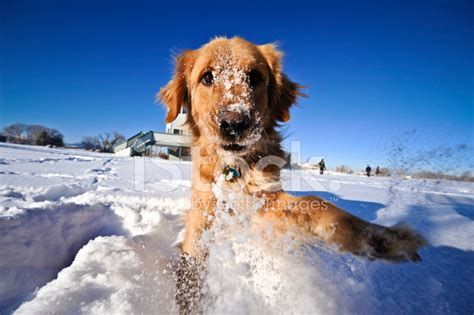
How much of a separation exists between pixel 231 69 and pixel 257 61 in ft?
1.62

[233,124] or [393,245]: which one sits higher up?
[233,124]

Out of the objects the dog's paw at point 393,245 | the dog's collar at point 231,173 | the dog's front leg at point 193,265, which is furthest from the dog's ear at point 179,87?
the dog's paw at point 393,245

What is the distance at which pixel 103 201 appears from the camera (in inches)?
141

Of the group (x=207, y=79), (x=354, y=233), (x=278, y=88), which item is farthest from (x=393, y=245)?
(x=278, y=88)

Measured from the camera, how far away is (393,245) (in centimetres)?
140

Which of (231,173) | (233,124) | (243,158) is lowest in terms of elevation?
(231,173)

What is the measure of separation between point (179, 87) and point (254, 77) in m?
1.14

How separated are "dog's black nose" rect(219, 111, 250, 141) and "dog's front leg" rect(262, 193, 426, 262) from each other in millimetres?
755

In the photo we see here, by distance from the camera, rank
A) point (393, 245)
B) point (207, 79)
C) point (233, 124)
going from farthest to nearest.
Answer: point (207, 79) < point (233, 124) < point (393, 245)

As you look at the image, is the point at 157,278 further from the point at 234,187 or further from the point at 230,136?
the point at 230,136

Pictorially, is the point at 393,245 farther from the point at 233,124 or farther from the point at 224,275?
the point at 233,124

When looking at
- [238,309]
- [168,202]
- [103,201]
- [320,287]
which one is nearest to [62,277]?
[238,309]

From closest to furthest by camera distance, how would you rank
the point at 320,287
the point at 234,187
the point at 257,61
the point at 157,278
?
the point at 320,287 → the point at 157,278 → the point at 234,187 → the point at 257,61

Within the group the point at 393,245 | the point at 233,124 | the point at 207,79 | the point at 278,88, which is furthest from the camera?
the point at 278,88
